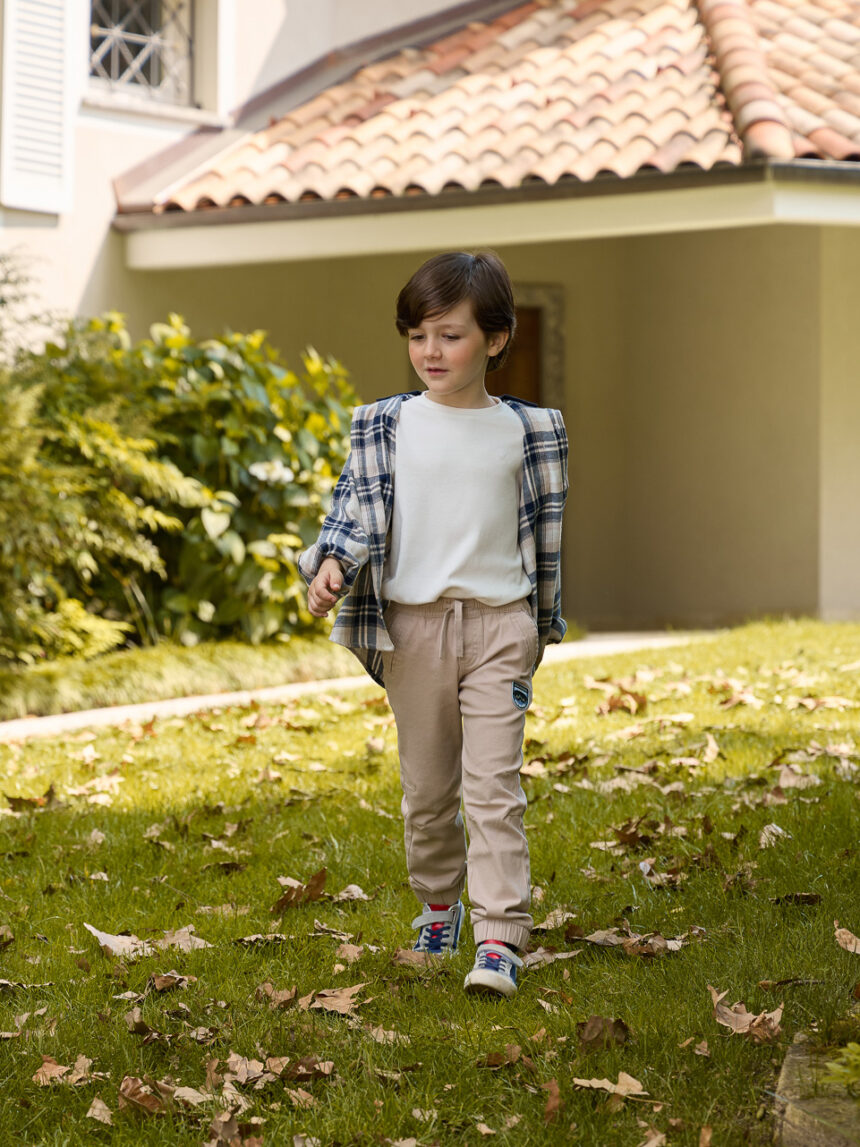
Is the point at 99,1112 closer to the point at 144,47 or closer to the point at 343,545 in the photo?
the point at 343,545

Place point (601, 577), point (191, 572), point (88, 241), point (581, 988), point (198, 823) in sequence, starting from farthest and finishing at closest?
point (601, 577) → point (88, 241) → point (191, 572) → point (198, 823) → point (581, 988)

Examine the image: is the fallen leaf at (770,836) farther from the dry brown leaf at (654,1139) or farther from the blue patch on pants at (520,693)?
the dry brown leaf at (654,1139)

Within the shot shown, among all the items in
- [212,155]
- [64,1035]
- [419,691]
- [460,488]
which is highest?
[212,155]

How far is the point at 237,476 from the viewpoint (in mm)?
8062

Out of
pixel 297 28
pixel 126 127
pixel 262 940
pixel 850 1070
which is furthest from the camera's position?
pixel 297 28

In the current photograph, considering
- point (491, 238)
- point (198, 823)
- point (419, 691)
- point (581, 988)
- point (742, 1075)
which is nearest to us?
point (742, 1075)

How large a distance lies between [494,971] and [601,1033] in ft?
1.17

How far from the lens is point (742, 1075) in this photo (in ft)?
8.20

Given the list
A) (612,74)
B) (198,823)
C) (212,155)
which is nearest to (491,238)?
(612,74)

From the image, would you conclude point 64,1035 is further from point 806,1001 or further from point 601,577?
point 601,577

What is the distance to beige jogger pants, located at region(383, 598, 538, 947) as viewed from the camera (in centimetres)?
310

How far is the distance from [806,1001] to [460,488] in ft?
4.12

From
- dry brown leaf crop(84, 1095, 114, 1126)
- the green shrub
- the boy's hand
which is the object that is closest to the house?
the green shrub

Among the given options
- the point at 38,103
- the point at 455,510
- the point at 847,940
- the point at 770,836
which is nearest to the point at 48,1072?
the point at 455,510
